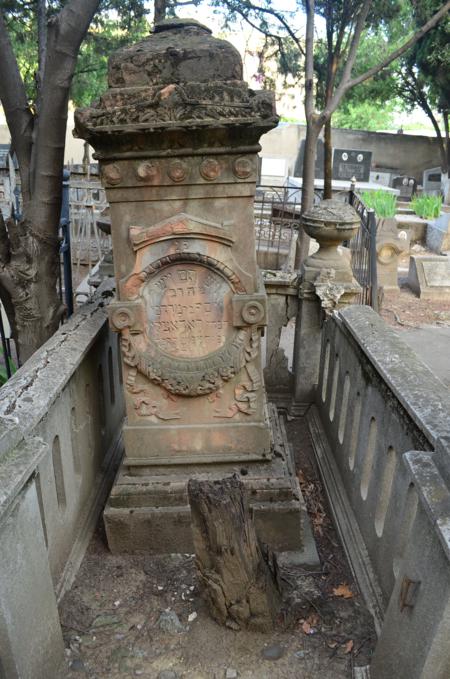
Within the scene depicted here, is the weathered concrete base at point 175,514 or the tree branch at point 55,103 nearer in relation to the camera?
the weathered concrete base at point 175,514

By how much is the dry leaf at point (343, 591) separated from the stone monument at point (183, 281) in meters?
0.40

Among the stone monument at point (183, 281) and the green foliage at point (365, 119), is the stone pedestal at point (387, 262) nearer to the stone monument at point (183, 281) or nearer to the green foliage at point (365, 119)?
the stone monument at point (183, 281)

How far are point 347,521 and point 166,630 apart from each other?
1.18 m

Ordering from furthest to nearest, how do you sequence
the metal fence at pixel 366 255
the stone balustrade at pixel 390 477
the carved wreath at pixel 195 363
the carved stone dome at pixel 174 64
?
the metal fence at pixel 366 255, the carved wreath at pixel 195 363, the carved stone dome at pixel 174 64, the stone balustrade at pixel 390 477

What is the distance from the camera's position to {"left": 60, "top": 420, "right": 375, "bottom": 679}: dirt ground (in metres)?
2.39

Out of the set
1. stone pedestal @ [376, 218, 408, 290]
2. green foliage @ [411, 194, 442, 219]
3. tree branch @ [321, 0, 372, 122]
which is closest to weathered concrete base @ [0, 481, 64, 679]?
tree branch @ [321, 0, 372, 122]

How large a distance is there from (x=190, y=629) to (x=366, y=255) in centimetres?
606

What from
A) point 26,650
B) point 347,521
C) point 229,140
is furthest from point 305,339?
point 26,650

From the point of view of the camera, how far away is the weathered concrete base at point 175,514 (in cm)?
313

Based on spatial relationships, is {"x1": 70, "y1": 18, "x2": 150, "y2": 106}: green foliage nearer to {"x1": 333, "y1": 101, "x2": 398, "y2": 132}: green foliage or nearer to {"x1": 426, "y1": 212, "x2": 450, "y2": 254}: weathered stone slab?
{"x1": 426, "y1": 212, "x2": 450, "y2": 254}: weathered stone slab

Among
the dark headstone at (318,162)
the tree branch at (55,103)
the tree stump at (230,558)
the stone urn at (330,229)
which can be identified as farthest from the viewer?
the dark headstone at (318,162)

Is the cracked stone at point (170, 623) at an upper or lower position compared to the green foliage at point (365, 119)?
lower

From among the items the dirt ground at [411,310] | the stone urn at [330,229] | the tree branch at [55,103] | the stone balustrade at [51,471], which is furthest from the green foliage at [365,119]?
the stone balustrade at [51,471]

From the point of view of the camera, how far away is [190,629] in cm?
260
